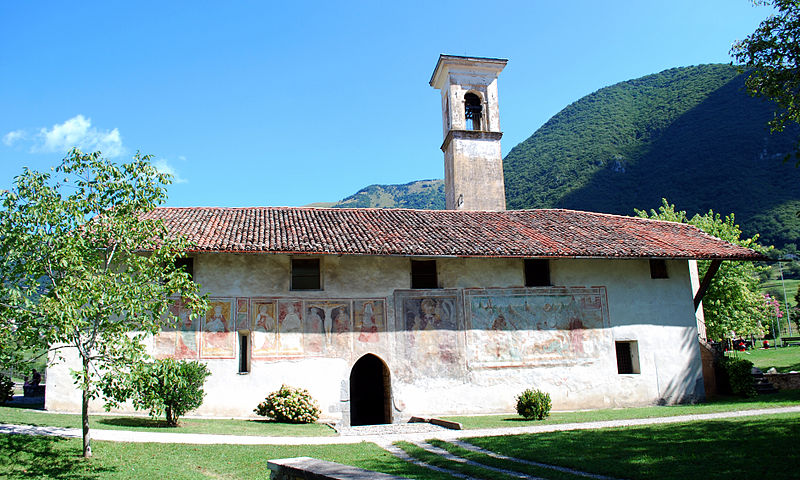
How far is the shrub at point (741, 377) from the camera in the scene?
18.6m

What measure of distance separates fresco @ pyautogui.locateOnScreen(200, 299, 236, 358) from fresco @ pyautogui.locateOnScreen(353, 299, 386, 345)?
3497 millimetres

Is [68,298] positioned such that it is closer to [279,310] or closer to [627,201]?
[279,310]

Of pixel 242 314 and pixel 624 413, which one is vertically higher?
pixel 242 314

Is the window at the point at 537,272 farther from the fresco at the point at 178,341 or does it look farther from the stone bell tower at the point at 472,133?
the fresco at the point at 178,341

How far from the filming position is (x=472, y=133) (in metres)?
25.4

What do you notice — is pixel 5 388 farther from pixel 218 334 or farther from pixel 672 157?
pixel 672 157

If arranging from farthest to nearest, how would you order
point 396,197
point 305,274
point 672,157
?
point 396,197
point 672,157
point 305,274

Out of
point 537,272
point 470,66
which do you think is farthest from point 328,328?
point 470,66

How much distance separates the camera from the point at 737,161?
63.0 meters

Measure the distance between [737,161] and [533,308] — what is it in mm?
56656

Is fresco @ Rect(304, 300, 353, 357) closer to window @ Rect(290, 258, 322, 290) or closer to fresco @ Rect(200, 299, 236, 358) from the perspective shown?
window @ Rect(290, 258, 322, 290)

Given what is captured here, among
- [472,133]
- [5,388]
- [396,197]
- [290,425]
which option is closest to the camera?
[290,425]

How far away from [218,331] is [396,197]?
175729mm

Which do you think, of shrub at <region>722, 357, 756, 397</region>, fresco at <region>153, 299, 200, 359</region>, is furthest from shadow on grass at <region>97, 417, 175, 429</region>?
shrub at <region>722, 357, 756, 397</region>
